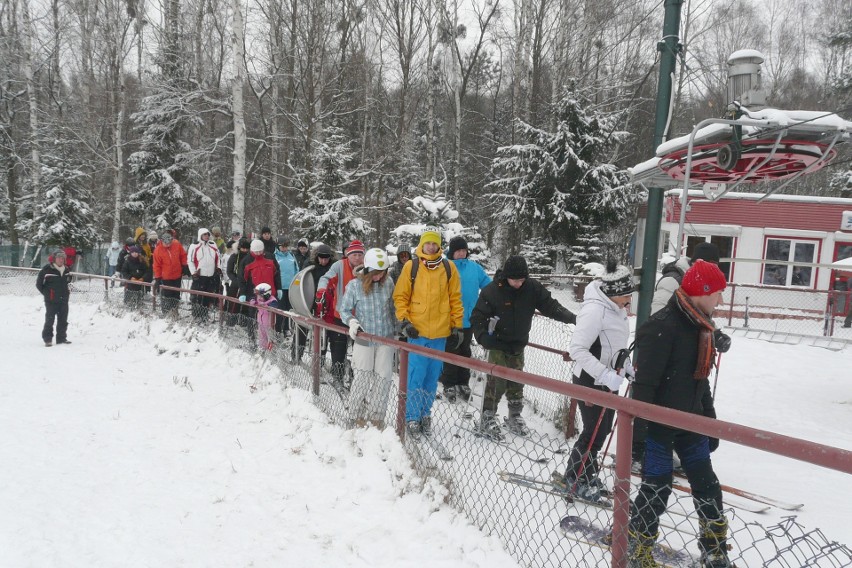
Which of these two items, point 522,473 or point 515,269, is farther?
point 515,269

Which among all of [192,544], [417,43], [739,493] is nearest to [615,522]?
[739,493]

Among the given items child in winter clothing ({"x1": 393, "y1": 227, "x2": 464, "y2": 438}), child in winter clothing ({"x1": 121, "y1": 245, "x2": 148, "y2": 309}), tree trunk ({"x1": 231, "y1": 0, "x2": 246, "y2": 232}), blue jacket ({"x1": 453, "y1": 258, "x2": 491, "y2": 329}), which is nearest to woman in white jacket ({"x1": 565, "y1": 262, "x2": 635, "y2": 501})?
child in winter clothing ({"x1": 393, "y1": 227, "x2": 464, "y2": 438})

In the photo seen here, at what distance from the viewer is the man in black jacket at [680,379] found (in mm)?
2834

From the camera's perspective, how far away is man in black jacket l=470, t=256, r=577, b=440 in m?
4.66

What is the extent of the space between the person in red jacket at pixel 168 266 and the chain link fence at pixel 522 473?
2.55 m

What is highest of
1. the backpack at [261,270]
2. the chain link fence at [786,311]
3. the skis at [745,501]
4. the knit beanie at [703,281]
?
the knit beanie at [703,281]

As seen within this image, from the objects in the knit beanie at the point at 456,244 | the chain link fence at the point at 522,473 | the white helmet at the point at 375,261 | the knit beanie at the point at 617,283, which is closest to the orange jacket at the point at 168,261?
the chain link fence at the point at 522,473

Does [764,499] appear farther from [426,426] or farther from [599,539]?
[426,426]

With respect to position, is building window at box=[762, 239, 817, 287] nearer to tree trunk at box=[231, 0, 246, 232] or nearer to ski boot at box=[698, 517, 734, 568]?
tree trunk at box=[231, 0, 246, 232]

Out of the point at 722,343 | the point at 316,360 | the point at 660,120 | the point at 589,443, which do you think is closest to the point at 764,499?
the point at 722,343

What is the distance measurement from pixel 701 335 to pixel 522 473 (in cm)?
181

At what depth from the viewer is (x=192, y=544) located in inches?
132

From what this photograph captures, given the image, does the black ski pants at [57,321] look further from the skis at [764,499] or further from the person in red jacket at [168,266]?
the skis at [764,499]

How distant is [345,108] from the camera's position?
2497 cm
